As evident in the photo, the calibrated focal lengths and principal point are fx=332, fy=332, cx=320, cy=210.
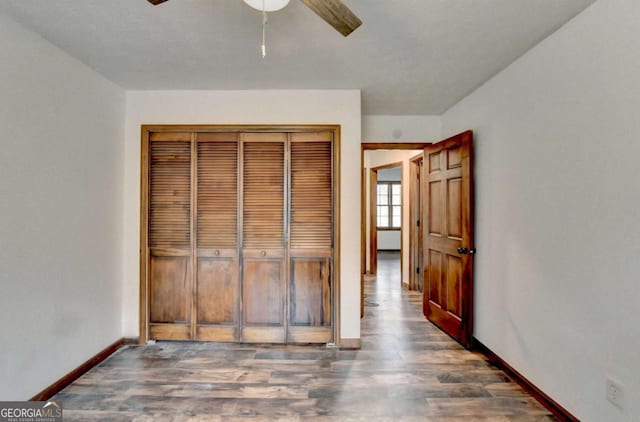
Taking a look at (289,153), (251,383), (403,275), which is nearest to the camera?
(251,383)

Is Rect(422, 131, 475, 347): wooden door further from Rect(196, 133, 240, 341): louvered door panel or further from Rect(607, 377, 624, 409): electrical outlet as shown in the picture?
Rect(196, 133, 240, 341): louvered door panel

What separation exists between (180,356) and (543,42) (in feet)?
12.2

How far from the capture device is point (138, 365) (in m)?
2.75

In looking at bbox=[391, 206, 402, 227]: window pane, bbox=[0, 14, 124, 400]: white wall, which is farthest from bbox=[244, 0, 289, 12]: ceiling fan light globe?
bbox=[391, 206, 402, 227]: window pane

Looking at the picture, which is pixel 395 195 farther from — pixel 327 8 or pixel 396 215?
pixel 327 8

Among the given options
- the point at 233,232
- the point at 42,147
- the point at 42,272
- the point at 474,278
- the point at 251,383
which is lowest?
the point at 251,383

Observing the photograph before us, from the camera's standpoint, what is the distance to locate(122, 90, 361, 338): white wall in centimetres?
313

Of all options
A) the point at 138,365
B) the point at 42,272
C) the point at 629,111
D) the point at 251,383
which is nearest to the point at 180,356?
the point at 138,365

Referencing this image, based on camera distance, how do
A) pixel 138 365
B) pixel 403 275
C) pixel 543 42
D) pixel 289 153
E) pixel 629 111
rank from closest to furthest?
pixel 629 111 → pixel 543 42 → pixel 138 365 → pixel 289 153 → pixel 403 275

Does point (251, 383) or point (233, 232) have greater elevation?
point (233, 232)

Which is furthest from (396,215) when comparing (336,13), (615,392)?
(336,13)

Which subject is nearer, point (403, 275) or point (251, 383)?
point (251, 383)

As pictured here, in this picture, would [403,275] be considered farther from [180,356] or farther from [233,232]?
[180,356]

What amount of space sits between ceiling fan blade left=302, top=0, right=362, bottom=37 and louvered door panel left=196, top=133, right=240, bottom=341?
1.93 meters
